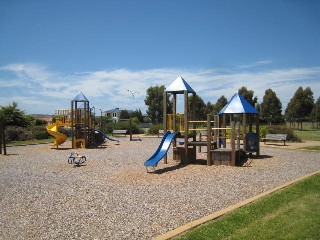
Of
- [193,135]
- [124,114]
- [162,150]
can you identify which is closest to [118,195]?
[162,150]

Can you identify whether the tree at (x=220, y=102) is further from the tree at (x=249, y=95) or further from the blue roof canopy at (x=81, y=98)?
the blue roof canopy at (x=81, y=98)

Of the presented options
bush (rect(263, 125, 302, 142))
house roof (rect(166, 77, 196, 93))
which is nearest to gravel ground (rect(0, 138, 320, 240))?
house roof (rect(166, 77, 196, 93))

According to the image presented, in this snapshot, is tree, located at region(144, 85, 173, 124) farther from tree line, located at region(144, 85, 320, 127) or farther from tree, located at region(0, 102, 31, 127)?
tree, located at region(0, 102, 31, 127)

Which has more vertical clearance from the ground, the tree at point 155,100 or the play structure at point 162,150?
the tree at point 155,100

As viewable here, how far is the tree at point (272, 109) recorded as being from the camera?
55281 mm

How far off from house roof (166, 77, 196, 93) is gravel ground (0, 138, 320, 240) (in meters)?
3.46

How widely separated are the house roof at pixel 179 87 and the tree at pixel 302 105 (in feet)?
152

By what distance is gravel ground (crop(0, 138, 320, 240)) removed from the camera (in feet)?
19.3

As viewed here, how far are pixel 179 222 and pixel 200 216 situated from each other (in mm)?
592

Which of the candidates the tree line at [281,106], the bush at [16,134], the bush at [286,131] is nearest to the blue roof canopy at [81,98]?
the bush at [16,134]

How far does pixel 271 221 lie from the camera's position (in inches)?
230

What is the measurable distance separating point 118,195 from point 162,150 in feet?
17.3

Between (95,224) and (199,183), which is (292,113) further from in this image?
(95,224)

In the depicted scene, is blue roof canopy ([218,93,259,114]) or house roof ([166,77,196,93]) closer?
house roof ([166,77,196,93])
